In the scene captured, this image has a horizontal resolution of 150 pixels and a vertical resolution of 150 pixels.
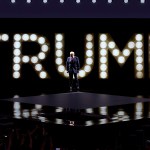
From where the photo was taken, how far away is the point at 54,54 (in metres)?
21.7

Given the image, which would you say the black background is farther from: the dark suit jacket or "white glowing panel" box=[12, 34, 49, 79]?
the dark suit jacket

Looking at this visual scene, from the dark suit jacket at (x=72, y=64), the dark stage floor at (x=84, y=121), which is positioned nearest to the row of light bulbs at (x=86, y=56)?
the dark suit jacket at (x=72, y=64)

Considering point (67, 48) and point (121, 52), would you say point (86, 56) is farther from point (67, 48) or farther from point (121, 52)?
point (121, 52)

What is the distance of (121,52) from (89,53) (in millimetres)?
1382

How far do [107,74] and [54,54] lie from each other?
2.44 metres

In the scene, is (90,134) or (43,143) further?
(90,134)

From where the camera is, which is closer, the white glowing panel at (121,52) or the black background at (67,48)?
Result: the black background at (67,48)

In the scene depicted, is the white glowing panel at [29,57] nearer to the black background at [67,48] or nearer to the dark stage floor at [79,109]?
the black background at [67,48]

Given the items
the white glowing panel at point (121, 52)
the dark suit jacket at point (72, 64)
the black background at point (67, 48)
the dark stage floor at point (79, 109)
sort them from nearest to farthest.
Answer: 1. the dark stage floor at point (79, 109)
2. the dark suit jacket at point (72, 64)
3. the black background at point (67, 48)
4. the white glowing panel at point (121, 52)

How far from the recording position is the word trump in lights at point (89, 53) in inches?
845

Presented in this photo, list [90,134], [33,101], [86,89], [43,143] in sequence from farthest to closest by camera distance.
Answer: [86,89], [33,101], [90,134], [43,143]

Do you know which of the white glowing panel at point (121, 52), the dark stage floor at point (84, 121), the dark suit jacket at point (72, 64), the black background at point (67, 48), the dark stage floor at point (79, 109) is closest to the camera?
the dark stage floor at point (84, 121)

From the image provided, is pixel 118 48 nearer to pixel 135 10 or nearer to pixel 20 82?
pixel 135 10

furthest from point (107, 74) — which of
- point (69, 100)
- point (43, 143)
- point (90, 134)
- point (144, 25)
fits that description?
point (43, 143)
